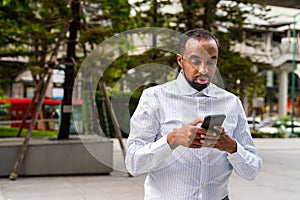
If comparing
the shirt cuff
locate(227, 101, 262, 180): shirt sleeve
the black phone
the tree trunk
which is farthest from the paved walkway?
the black phone

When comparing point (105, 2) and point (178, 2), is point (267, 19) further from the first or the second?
point (105, 2)

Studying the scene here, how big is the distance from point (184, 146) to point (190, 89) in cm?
27

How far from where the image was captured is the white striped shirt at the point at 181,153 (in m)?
1.92

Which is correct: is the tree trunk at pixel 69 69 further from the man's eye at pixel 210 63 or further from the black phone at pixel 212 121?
the black phone at pixel 212 121

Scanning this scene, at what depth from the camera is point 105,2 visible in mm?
11203

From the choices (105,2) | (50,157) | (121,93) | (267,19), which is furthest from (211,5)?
(121,93)

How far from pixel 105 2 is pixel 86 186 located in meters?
4.41

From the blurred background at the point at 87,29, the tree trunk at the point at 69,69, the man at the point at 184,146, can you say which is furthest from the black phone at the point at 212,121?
the tree trunk at the point at 69,69

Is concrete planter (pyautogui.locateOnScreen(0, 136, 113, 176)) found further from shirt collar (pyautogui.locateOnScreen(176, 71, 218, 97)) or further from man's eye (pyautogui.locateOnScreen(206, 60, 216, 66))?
man's eye (pyautogui.locateOnScreen(206, 60, 216, 66))

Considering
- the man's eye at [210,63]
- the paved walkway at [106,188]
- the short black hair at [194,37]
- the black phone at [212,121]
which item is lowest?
the paved walkway at [106,188]

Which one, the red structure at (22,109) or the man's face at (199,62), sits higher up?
the man's face at (199,62)

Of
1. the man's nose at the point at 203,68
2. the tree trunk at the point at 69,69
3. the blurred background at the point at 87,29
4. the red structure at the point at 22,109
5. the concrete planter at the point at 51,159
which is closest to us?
the man's nose at the point at 203,68

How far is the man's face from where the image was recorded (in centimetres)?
185

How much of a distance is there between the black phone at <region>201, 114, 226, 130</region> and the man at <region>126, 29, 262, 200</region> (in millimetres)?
189
